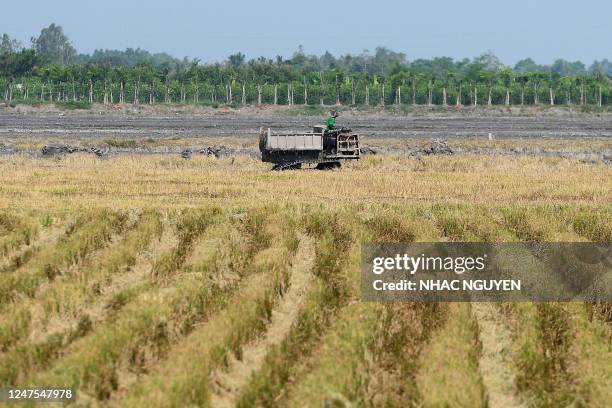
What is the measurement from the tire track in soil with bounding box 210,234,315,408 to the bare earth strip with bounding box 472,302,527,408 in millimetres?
2624

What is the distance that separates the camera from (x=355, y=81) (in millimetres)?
126188

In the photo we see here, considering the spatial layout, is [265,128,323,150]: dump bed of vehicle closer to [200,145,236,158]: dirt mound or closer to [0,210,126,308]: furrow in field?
[200,145,236,158]: dirt mound

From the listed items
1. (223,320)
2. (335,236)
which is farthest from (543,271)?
(223,320)

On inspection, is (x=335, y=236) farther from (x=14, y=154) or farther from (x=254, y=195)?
(x=14, y=154)

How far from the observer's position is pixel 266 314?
13.3m

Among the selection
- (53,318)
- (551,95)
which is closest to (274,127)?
(551,95)

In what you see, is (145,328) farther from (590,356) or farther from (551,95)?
(551,95)

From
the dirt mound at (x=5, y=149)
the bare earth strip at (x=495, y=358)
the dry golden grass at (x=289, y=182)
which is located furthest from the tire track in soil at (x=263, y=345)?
the dirt mound at (x=5, y=149)

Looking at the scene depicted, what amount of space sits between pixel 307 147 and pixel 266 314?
2297cm

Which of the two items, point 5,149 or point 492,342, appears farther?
point 5,149

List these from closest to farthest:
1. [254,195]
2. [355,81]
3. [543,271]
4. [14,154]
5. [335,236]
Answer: [543,271] < [335,236] < [254,195] < [14,154] < [355,81]

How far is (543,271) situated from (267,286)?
4.91 meters

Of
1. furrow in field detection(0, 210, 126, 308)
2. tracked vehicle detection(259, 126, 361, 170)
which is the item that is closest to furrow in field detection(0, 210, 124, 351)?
furrow in field detection(0, 210, 126, 308)

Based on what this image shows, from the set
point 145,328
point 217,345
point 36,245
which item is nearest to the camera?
point 217,345
